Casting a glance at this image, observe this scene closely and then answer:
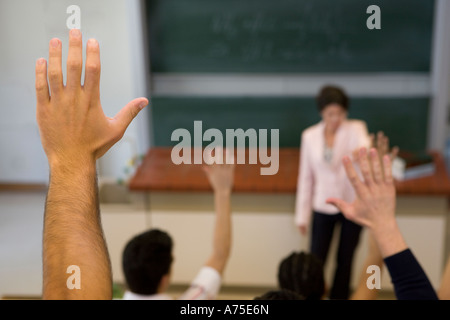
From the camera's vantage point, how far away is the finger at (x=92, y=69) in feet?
1.63

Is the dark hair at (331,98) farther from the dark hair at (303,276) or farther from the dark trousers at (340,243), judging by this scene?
the dark hair at (303,276)

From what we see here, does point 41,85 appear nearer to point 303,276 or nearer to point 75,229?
point 75,229

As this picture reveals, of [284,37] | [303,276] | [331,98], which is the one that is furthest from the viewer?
[284,37]

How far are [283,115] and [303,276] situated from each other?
156 centimetres

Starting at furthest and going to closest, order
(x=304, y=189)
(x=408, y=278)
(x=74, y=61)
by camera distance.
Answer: (x=304, y=189) → (x=408, y=278) → (x=74, y=61)

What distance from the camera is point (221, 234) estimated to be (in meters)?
1.42

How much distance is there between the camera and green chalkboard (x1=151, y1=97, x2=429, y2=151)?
8.80 ft

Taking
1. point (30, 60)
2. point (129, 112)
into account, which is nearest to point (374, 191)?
point (129, 112)

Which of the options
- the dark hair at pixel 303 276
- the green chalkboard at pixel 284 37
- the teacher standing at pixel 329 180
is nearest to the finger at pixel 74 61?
the dark hair at pixel 303 276

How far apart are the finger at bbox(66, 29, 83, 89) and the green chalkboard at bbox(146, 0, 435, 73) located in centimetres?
231

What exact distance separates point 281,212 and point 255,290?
1.56ft

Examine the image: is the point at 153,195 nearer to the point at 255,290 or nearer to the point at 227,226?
the point at 255,290

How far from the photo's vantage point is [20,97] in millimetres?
978
